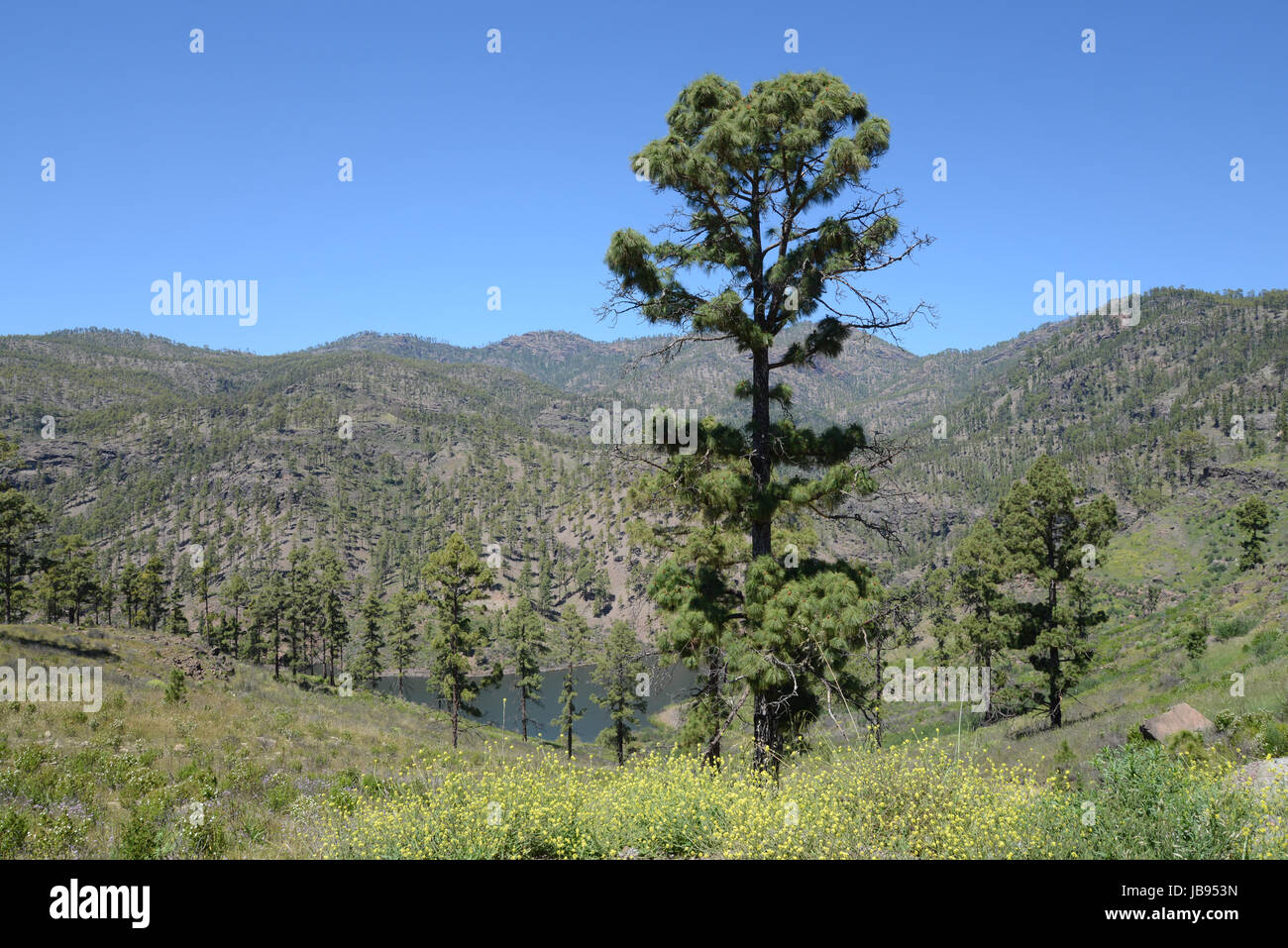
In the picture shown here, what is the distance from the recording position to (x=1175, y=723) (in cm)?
1498

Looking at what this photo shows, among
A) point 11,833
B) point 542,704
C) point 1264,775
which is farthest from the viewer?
point 542,704

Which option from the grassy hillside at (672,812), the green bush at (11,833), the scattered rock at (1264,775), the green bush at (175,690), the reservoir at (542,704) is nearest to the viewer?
→ the grassy hillside at (672,812)

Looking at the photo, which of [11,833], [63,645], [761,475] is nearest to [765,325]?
[761,475]

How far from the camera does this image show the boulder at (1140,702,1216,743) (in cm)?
1458

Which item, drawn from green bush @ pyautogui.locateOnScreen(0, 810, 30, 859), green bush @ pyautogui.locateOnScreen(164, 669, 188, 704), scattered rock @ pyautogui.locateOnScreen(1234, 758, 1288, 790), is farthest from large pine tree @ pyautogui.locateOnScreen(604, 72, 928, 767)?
green bush @ pyautogui.locateOnScreen(164, 669, 188, 704)

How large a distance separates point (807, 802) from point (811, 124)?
9.19m

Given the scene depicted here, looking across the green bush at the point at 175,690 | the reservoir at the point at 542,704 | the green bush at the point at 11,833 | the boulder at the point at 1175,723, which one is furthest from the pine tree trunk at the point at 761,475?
the reservoir at the point at 542,704

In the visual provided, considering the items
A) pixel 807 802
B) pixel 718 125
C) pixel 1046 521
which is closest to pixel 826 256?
pixel 718 125

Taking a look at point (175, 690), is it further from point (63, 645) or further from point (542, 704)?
point (542, 704)

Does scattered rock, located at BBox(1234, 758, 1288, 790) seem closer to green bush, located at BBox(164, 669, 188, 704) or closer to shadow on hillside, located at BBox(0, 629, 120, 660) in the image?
green bush, located at BBox(164, 669, 188, 704)

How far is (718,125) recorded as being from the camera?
959 centimetres

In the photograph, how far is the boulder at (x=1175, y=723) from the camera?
14.6 m

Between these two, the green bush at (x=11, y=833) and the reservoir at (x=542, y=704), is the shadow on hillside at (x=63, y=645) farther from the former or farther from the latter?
the green bush at (x=11, y=833)
